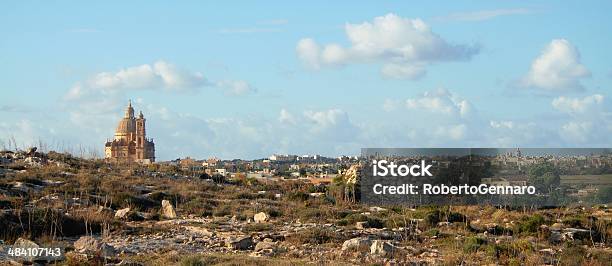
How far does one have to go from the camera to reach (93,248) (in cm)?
1369

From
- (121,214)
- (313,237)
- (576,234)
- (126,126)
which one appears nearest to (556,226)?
(576,234)

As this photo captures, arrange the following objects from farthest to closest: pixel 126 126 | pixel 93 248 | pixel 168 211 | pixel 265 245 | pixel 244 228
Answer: pixel 126 126 < pixel 168 211 < pixel 244 228 < pixel 265 245 < pixel 93 248

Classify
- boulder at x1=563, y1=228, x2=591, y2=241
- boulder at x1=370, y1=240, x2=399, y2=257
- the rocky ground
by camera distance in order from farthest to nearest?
boulder at x1=563, y1=228, x2=591, y2=241
boulder at x1=370, y1=240, x2=399, y2=257
the rocky ground

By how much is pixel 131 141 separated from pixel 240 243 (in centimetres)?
5162

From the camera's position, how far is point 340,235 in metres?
17.4

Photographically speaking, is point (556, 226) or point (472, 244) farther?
point (556, 226)

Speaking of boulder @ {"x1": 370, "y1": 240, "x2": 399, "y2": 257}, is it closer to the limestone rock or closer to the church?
the limestone rock

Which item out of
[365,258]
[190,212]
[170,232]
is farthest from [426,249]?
[190,212]

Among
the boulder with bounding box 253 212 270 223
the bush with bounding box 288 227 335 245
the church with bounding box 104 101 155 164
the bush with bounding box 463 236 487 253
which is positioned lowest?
the bush with bounding box 463 236 487 253

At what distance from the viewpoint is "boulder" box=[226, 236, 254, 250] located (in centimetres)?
1520

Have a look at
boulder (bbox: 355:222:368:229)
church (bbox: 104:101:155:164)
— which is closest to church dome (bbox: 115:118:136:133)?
church (bbox: 104:101:155:164)

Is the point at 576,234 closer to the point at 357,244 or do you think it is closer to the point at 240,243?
the point at 357,244

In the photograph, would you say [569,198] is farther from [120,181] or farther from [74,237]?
[74,237]

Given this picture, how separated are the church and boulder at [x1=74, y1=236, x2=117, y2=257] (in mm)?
44932
